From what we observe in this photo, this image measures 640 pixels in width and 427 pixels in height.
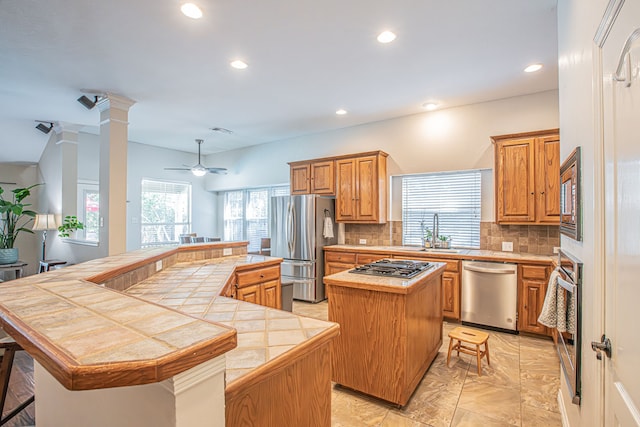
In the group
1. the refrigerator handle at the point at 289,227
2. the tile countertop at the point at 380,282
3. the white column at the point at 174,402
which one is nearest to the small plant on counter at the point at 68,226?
the refrigerator handle at the point at 289,227

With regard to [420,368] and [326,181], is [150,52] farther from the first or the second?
[420,368]

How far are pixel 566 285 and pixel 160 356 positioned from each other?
189cm

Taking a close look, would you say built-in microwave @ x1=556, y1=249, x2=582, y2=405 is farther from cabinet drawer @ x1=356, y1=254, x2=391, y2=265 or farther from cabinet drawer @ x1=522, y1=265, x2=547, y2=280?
cabinet drawer @ x1=356, y1=254, x2=391, y2=265

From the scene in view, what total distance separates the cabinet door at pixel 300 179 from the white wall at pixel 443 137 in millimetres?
456

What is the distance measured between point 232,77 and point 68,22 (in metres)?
1.43

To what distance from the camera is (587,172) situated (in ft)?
4.52

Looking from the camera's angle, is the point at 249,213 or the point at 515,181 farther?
the point at 249,213

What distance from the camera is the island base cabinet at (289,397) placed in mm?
888

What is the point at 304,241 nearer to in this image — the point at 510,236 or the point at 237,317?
the point at 510,236

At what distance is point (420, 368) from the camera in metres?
2.44

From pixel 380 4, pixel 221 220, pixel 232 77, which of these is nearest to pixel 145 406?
pixel 380 4

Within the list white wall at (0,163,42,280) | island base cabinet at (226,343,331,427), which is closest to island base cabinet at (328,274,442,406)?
island base cabinet at (226,343,331,427)

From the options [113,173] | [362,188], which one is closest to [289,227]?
[362,188]

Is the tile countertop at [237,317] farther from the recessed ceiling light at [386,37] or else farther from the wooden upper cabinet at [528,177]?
the wooden upper cabinet at [528,177]
